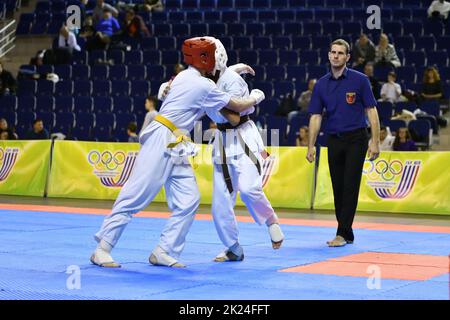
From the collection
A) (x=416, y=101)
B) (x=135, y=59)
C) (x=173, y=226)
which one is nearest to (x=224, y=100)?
(x=173, y=226)

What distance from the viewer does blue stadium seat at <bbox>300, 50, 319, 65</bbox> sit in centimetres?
1856

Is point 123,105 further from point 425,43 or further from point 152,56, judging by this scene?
point 425,43

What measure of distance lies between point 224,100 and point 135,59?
13942mm

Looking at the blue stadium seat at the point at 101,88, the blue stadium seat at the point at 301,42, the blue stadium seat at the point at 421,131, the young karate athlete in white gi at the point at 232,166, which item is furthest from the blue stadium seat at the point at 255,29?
the young karate athlete in white gi at the point at 232,166

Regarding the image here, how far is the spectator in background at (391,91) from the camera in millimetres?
16406

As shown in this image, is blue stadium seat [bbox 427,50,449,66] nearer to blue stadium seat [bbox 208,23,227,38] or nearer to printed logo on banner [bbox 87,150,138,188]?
blue stadium seat [bbox 208,23,227,38]

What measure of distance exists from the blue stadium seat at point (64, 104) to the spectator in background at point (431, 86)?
8.04 meters

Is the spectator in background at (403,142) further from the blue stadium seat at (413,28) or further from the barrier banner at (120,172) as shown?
the blue stadium seat at (413,28)

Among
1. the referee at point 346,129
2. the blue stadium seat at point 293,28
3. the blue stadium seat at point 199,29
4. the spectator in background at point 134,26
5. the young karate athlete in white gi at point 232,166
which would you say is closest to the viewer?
the young karate athlete in white gi at point 232,166

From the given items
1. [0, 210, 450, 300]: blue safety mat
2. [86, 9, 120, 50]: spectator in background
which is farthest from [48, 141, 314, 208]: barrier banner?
[86, 9, 120, 50]: spectator in background

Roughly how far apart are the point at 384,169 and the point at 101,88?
882 cm

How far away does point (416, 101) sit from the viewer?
16625mm

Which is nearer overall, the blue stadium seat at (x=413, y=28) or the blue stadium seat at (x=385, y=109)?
the blue stadium seat at (x=385, y=109)
